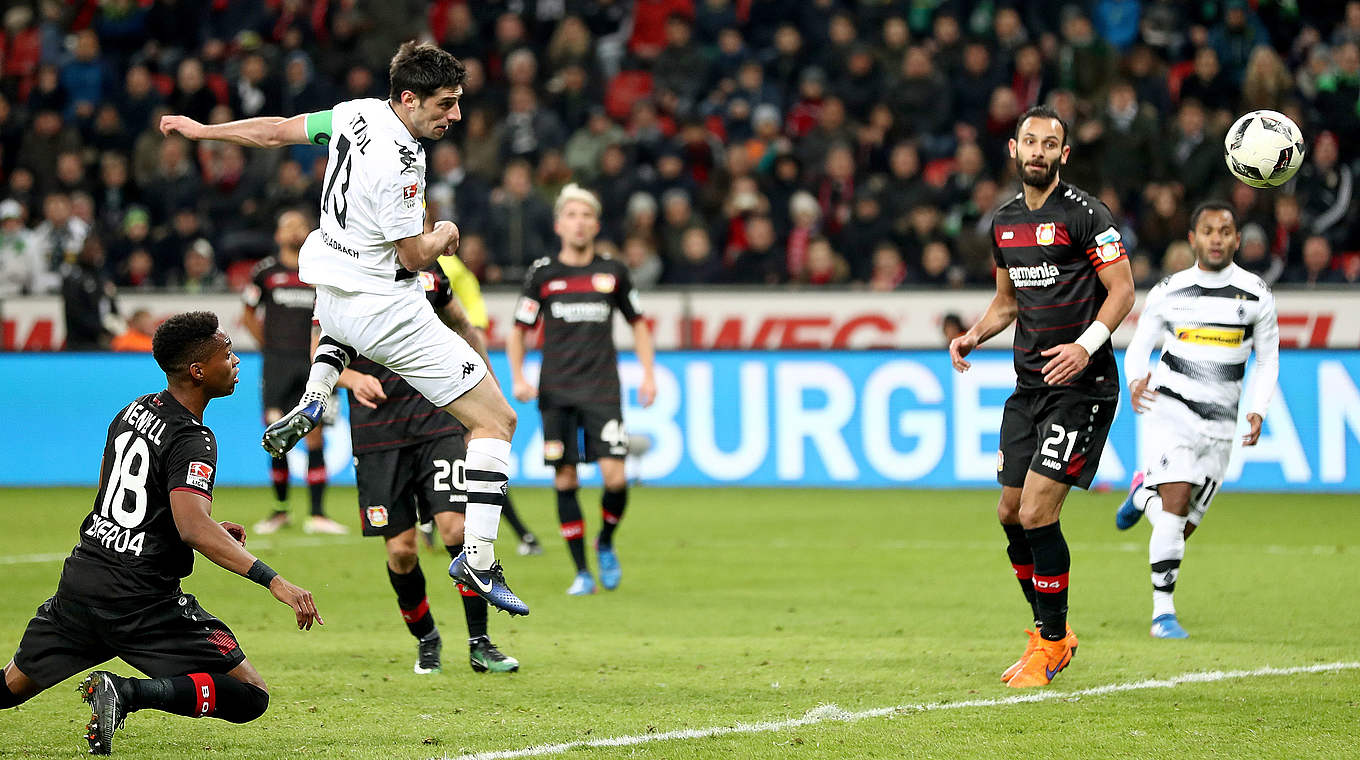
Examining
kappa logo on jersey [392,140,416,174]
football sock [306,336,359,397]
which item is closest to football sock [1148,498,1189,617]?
football sock [306,336,359,397]

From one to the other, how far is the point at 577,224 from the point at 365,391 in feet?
9.51

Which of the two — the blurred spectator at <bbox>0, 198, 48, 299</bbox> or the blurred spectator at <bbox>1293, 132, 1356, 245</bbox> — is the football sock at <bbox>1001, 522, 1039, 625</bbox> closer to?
the blurred spectator at <bbox>1293, 132, 1356, 245</bbox>

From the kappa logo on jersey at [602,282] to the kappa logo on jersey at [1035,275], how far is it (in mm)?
3688

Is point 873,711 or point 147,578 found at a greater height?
point 147,578

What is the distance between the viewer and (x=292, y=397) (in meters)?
13.4

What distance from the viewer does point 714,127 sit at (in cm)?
1978

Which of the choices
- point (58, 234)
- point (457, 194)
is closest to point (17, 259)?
point (58, 234)

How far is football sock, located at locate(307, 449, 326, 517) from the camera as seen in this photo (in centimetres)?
1291

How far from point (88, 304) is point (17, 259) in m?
2.24

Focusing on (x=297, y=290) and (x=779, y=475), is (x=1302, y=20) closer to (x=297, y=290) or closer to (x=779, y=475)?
(x=779, y=475)

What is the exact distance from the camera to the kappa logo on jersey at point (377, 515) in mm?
7520

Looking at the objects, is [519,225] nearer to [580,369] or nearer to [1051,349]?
[580,369]

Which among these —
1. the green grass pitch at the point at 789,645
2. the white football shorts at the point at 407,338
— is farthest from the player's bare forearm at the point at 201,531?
the white football shorts at the point at 407,338

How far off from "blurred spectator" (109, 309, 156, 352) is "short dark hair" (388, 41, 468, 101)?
11.5 metres
